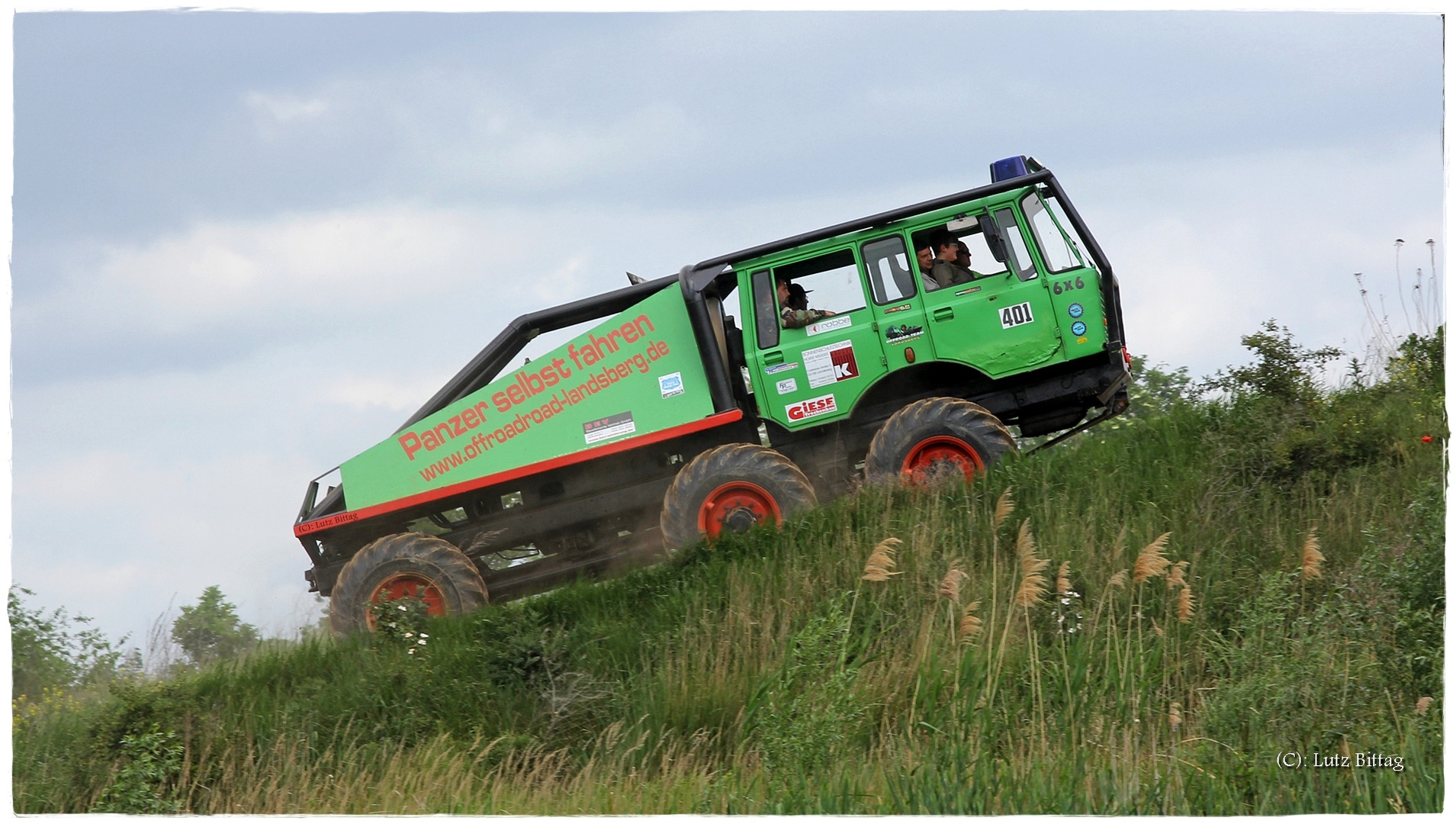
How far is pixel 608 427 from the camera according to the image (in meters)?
11.2

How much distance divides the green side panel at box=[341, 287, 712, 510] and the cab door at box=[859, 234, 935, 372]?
1.72m

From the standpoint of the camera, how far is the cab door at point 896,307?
35.6 ft

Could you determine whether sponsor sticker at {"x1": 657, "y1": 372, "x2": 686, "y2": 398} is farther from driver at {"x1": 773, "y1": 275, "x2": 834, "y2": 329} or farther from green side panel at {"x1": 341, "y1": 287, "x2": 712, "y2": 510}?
driver at {"x1": 773, "y1": 275, "x2": 834, "y2": 329}

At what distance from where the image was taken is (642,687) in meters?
8.64

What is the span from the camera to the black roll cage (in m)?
10.8

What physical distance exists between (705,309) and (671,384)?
764mm

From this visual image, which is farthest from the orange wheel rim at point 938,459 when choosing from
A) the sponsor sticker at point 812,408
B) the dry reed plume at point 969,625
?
the dry reed plume at point 969,625

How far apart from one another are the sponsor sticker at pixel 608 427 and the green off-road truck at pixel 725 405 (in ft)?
0.07

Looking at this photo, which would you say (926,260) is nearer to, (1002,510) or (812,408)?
(812,408)

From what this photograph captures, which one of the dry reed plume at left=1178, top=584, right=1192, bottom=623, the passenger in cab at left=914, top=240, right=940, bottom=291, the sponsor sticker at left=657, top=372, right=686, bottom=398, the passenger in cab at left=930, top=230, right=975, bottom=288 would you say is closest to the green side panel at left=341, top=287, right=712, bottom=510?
the sponsor sticker at left=657, top=372, right=686, bottom=398

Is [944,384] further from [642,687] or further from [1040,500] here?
[642,687]

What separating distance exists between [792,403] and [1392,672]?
17.6 ft

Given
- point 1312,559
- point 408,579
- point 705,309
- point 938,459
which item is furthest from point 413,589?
point 1312,559

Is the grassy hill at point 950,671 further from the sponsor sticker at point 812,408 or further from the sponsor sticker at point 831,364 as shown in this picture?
the sponsor sticker at point 831,364
